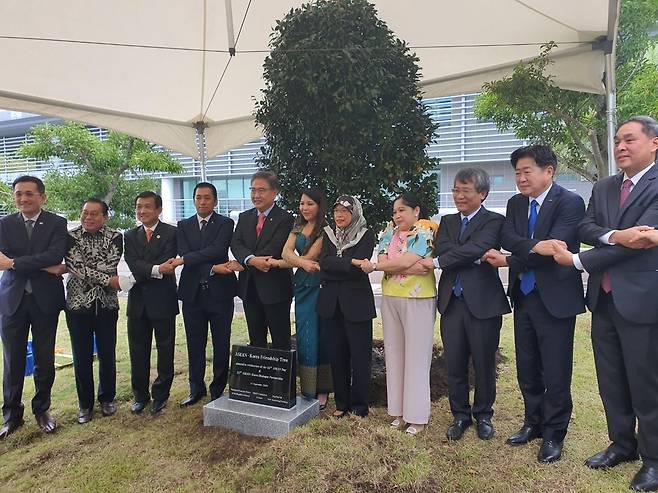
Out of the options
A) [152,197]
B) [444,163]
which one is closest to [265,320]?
[152,197]

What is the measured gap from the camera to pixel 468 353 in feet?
11.0

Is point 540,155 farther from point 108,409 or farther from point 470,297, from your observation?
point 108,409

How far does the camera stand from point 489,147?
811 inches

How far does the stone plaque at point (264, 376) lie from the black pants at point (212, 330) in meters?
0.44

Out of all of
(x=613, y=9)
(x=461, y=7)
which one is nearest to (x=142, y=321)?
(x=461, y=7)

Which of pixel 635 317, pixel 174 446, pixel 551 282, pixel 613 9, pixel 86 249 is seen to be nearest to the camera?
pixel 635 317

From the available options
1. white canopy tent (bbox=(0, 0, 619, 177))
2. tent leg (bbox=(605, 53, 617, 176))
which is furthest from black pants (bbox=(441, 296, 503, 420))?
white canopy tent (bbox=(0, 0, 619, 177))

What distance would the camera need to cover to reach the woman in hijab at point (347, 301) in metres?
3.46

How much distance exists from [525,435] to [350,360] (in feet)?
4.37

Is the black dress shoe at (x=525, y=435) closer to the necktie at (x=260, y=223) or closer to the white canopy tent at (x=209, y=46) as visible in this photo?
the necktie at (x=260, y=223)

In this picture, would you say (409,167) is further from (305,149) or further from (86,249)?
(86,249)

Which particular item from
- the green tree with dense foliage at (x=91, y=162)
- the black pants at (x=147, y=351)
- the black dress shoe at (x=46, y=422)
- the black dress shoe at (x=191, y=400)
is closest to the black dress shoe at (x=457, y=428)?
the black dress shoe at (x=191, y=400)

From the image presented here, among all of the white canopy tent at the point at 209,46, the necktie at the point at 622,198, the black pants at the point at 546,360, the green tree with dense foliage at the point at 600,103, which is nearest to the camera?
the necktie at the point at 622,198

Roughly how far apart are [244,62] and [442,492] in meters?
5.55
